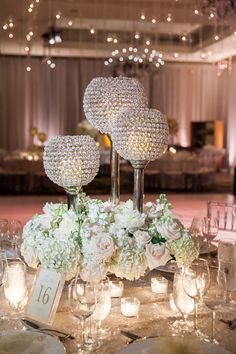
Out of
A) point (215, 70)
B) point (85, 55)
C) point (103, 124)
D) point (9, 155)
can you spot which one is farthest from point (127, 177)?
point (103, 124)

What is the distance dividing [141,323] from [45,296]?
342mm

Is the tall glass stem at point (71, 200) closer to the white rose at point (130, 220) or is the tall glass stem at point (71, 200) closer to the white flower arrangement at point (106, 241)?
the white flower arrangement at point (106, 241)

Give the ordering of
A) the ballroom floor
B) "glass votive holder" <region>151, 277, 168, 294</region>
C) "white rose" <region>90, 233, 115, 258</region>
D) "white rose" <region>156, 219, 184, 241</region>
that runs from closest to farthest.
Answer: "white rose" <region>90, 233, 115, 258</region> → "white rose" <region>156, 219, 184, 241</region> → "glass votive holder" <region>151, 277, 168, 294</region> → the ballroom floor

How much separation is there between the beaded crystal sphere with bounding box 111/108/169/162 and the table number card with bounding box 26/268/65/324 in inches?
22.4

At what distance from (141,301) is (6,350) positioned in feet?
2.16

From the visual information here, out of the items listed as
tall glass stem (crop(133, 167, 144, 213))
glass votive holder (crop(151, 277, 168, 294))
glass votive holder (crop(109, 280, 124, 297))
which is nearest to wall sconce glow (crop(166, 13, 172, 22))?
tall glass stem (crop(133, 167, 144, 213))

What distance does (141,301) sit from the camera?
2.01 m

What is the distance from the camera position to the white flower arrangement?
176 cm

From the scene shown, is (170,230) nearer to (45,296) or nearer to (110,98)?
(45,296)

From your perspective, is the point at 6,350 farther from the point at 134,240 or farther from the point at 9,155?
the point at 9,155

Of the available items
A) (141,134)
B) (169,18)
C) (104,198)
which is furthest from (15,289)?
(169,18)

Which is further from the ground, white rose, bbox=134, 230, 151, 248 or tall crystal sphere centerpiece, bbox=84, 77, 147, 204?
tall crystal sphere centerpiece, bbox=84, 77, 147, 204

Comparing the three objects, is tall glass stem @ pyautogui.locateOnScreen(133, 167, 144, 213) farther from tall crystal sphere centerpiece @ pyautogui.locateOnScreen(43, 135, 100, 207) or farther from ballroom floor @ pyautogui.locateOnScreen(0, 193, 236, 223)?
ballroom floor @ pyautogui.locateOnScreen(0, 193, 236, 223)

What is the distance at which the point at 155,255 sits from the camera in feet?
5.97
